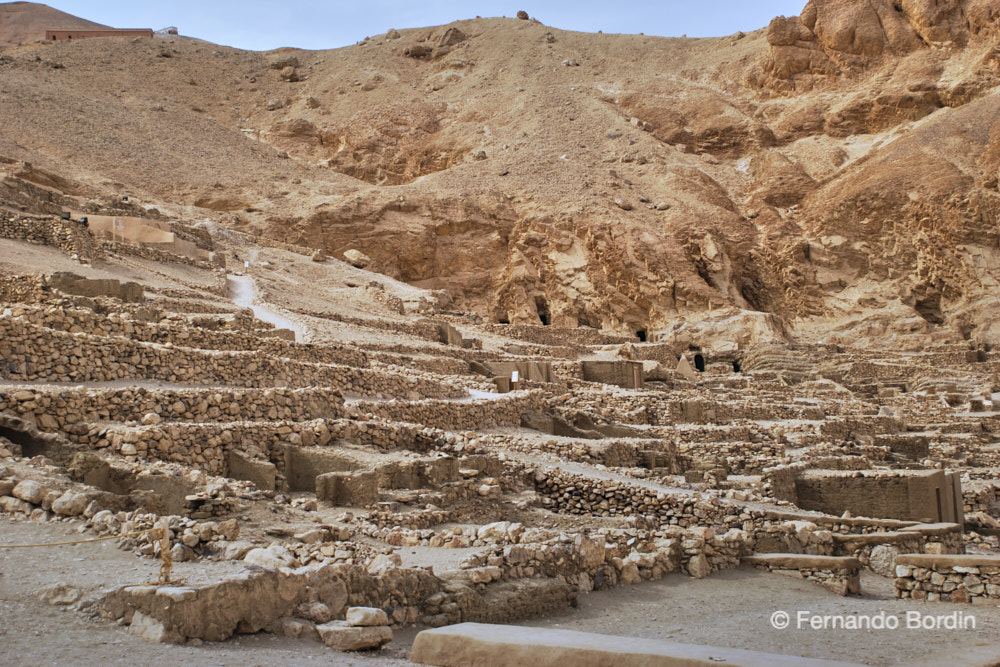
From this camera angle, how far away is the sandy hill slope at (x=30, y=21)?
307ft

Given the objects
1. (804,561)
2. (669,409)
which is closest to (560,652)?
(804,561)

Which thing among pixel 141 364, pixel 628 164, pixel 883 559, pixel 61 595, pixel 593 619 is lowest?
pixel 883 559

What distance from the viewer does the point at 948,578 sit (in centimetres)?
866

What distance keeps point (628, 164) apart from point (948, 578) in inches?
1926

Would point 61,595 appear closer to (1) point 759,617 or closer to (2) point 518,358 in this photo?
(1) point 759,617

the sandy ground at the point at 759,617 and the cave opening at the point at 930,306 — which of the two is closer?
A: the sandy ground at the point at 759,617

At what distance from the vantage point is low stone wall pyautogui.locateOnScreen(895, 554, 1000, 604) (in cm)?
839

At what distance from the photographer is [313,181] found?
5281 cm

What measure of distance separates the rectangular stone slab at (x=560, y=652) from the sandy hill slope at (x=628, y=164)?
34.3 m

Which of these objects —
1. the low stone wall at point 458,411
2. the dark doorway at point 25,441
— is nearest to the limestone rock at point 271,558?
the dark doorway at point 25,441

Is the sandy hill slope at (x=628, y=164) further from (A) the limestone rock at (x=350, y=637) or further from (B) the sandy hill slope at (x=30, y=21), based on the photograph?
(A) the limestone rock at (x=350, y=637)

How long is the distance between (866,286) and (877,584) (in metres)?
38.7

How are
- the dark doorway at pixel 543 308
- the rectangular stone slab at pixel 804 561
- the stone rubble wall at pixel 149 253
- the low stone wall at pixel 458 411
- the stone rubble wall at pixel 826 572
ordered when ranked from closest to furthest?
the stone rubble wall at pixel 826 572
the rectangular stone slab at pixel 804 561
the low stone wall at pixel 458 411
the stone rubble wall at pixel 149 253
the dark doorway at pixel 543 308

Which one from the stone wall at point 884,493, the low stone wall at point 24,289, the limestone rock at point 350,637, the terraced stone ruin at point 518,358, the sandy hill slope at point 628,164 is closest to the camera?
the limestone rock at point 350,637
